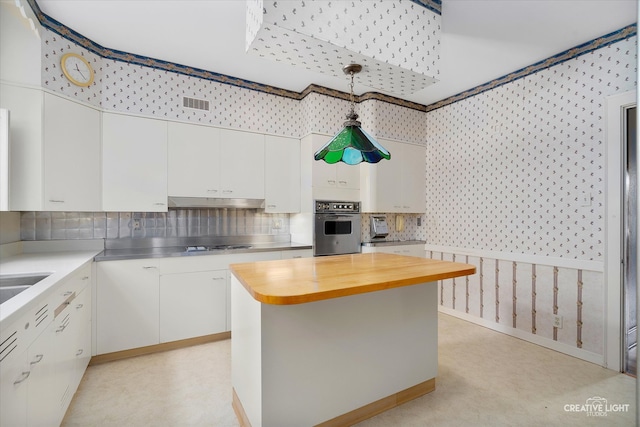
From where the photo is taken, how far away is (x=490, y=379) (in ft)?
7.60

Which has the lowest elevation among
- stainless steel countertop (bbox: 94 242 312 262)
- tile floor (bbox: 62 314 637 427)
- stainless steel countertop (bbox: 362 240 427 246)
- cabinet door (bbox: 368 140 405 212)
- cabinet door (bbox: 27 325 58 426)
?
tile floor (bbox: 62 314 637 427)

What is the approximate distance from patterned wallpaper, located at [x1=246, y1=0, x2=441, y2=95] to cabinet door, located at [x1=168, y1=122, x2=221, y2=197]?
1.52 metres

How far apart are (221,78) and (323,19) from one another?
1.96 metres

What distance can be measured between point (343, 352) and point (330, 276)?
48 cm

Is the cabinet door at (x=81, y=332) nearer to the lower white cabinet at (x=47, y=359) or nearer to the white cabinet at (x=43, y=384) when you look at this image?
the lower white cabinet at (x=47, y=359)

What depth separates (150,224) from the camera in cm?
316

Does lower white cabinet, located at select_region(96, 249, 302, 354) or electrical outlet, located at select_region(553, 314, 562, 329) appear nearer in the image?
lower white cabinet, located at select_region(96, 249, 302, 354)

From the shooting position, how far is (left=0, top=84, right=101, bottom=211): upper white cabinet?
2.23 metres

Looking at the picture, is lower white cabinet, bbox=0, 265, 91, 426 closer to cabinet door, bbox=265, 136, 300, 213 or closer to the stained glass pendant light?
the stained glass pendant light

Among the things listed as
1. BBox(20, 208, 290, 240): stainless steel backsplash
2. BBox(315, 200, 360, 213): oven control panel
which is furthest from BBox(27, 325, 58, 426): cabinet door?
BBox(315, 200, 360, 213): oven control panel

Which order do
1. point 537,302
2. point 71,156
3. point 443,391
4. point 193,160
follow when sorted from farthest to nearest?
point 193,160 → point 537,302 → point 71,156 → point 443,391

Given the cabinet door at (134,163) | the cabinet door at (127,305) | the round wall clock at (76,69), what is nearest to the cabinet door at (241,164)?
the cabinet door at (134,163)

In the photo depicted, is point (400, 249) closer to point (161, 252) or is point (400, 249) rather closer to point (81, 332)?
point (161, 252)

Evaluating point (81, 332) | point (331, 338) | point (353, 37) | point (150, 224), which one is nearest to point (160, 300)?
point (81, 332)
